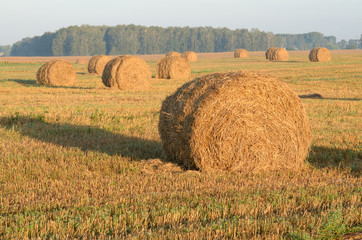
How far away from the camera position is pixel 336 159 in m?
9.89

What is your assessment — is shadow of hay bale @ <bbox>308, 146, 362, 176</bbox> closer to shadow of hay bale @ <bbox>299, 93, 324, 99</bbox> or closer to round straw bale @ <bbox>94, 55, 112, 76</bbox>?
shadow of hay bale @ <bbox>299, 93, 324, 99</bbox>

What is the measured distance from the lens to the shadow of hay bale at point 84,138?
34.5 feet

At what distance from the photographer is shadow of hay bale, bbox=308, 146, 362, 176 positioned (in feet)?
30.1

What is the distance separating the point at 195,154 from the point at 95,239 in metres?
3.82

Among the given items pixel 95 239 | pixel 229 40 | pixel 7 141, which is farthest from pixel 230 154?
pixel 229 40

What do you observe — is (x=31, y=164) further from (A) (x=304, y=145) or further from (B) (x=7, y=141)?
(A) (x=304, y=145)

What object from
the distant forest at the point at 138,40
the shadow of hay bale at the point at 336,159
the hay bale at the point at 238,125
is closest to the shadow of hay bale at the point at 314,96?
the shadow of hay bale at the point at 336,159

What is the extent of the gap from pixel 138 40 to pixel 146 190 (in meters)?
158

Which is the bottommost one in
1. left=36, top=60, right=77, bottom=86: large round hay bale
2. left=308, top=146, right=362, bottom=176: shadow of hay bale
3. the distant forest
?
left=308, top=146, right=362, bottom=176: shadow of hay bale

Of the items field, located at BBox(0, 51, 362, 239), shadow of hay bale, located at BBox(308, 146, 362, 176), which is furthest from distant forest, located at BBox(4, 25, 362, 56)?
shadow of hay bale, located at BBox(308, 146, 362, 176)

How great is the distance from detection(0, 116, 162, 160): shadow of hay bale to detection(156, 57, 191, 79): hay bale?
19.1 metres

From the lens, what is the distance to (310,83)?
89.6ft

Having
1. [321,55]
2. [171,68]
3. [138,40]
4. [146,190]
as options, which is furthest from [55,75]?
[138,40]

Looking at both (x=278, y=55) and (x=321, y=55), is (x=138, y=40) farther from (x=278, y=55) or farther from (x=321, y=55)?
(x=321, y=55)
